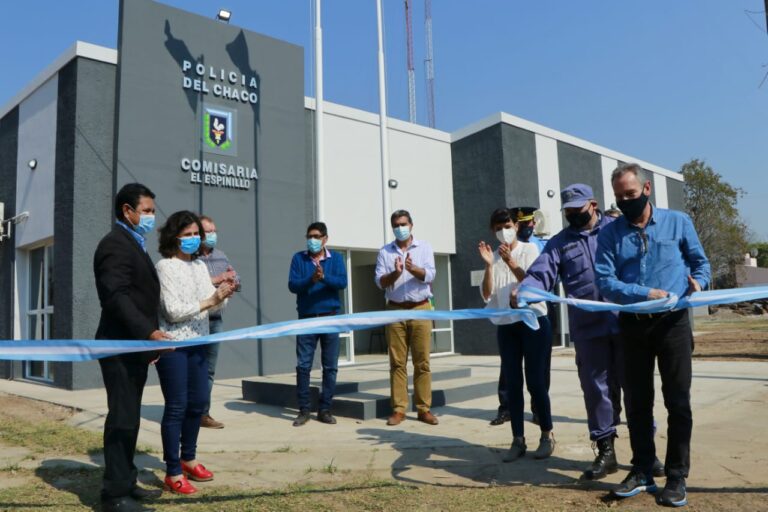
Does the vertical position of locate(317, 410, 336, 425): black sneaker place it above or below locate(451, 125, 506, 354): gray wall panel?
below

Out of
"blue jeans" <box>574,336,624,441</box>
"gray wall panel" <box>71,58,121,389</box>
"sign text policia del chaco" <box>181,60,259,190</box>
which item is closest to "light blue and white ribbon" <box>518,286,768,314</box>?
"blue jeans" <box>574,336,624,441</box>

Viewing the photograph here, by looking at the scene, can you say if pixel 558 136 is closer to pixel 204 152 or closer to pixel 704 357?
pixel 704 357

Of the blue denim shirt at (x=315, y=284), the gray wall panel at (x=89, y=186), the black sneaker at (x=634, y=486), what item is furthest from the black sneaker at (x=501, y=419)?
the gray wall panel at (x=89, y=186)

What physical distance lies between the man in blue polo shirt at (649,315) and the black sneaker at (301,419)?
3145 millimetres

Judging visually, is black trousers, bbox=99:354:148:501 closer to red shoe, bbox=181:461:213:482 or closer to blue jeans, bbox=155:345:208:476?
blue jeans, bbox=155:345:208:476

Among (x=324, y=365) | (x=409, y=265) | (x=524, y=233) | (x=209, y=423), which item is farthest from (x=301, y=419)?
(x=524, y=233)

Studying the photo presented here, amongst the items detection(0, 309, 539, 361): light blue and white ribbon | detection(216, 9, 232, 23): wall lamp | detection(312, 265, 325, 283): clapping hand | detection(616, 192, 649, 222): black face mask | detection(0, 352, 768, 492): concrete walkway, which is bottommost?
detection(0, 352, 768, 492): concrete walkway

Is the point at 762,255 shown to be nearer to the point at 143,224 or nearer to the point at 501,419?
the point at 501,419

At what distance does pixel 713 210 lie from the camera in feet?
130

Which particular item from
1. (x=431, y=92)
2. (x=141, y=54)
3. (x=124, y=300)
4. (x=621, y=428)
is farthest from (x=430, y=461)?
(x=431, y=92)

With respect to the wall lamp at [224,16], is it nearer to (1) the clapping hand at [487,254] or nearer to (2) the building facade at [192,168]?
(2) the building facade at [192,168]

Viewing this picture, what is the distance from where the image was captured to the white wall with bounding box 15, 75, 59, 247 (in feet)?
32.1

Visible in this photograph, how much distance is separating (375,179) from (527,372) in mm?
9160

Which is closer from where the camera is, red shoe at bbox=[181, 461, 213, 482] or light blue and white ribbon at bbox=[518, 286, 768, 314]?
light blue and white ribbon at bbox=[518, 286, 768, 314]
